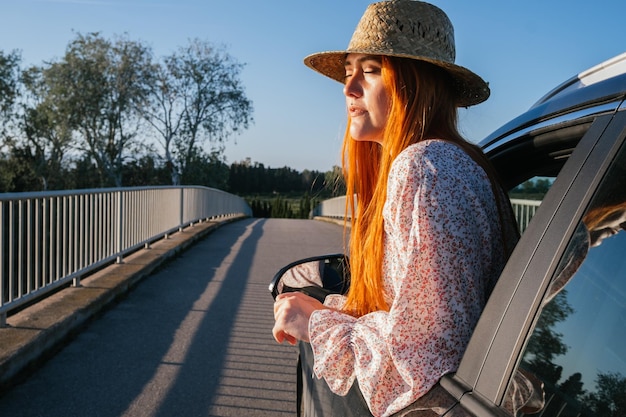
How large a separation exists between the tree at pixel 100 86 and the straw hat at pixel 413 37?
46.1 meters

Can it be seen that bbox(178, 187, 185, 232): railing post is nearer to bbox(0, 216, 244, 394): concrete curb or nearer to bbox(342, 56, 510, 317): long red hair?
bbox(0, 216, 244, 394): concrete curb

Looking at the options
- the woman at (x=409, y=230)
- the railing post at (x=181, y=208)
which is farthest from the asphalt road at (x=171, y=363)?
the railing post at (x=181, y=208)

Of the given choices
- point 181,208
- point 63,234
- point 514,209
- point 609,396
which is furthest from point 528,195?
point 181,208

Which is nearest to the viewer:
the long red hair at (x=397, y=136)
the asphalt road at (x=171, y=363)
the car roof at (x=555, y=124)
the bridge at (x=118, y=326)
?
the car roof at (x=555, y=124)

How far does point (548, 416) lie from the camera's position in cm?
129

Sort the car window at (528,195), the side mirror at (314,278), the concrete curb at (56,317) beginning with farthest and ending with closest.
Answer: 1. the concrete curb at (56,317)
2. the side mirror at (314,278)
3. the car window at (528,195)

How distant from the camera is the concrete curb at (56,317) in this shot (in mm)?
4879

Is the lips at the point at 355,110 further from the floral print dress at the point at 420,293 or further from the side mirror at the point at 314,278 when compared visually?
the side mirror at the point at 314,278

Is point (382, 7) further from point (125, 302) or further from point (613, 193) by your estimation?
point (125, 302)

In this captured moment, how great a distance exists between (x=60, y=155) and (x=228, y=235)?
112ft

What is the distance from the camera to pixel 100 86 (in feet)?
152

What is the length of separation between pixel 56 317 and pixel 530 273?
17.4 ft

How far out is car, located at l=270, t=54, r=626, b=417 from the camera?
1245 mm

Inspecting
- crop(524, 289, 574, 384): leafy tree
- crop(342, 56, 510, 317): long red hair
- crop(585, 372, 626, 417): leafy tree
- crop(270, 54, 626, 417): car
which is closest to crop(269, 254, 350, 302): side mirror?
crop(342, 56, 510, 317): long red hair
